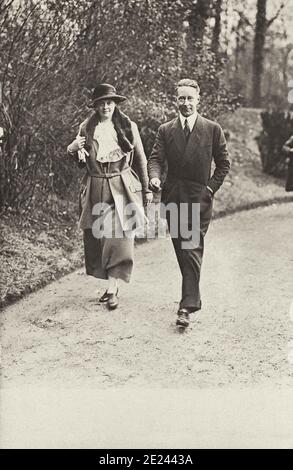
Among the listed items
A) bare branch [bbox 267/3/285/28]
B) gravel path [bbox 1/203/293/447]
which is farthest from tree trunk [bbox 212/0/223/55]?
gravel path [bbox 1/203/293/447]

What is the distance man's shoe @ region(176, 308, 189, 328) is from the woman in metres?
0.57

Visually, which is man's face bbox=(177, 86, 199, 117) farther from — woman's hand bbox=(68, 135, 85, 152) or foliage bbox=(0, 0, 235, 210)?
foliage bbox=(0, 0, 235, 210)

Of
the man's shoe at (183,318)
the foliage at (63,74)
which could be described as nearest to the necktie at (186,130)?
the man's shoe at (183,318)

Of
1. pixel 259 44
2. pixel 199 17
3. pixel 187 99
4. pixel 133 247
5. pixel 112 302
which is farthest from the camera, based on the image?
pixel 259 44

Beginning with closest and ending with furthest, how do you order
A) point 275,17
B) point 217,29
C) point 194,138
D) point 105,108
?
point 194,138
point 105,108
point 275,17
point 217,29

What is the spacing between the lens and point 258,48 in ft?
32.8

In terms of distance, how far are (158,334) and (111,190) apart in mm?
1233

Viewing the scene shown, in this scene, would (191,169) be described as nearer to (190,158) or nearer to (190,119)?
(190,158)

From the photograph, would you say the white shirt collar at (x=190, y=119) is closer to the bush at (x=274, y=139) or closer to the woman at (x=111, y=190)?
the woman at (x=111, y=190)

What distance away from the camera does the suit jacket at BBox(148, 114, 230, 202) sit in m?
5.98

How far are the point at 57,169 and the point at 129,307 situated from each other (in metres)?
2.43

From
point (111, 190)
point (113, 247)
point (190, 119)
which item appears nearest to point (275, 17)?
point (190, 119)
